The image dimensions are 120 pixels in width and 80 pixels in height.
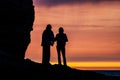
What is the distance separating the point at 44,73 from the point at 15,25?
12.5 metres

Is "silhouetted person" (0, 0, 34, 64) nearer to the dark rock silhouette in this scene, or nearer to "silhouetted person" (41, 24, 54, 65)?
the dark rock silhouette

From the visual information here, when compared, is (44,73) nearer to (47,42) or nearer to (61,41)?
(47,42)

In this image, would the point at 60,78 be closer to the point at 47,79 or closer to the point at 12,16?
the point at 47,79

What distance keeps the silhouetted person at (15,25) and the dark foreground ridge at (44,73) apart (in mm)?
8278

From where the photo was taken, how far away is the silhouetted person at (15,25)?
40.5 metres

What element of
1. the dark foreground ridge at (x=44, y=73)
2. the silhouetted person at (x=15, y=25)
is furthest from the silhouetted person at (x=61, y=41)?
the silhouetted person at (x=15, y=25)

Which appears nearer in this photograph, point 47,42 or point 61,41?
point 47,42

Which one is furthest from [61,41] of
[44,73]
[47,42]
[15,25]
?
[15,25]

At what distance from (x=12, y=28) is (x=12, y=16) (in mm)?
1262

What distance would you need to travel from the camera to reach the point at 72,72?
109 ft

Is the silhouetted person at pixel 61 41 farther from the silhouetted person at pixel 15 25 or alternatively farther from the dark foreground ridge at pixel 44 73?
the silhouetted person at pixel 15 25

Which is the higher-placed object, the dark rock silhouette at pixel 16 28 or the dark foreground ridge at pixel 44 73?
the dark rock silhouette at pixel 16 28

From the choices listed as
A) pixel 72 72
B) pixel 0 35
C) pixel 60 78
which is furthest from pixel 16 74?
pixel 0 35

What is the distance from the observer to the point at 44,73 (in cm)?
2981
